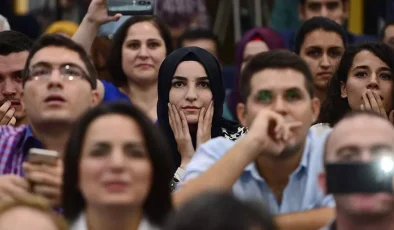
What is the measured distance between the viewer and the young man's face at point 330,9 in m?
9.64

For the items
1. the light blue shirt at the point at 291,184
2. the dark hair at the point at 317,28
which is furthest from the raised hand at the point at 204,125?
the dark hair at the point at 317,28

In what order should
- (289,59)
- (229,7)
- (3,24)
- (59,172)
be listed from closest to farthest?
(59,172) < (289,59) < (3,24) < (229,7)

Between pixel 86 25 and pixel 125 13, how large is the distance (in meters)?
0.24

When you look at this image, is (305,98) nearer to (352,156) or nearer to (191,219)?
(352,156)

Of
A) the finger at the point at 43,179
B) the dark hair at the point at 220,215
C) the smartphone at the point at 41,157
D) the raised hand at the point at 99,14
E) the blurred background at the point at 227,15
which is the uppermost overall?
the dark hair at the point at 220,215

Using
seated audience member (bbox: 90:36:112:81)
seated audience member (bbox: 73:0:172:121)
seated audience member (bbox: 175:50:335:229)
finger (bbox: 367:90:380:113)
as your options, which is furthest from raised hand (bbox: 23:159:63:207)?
seated audience member (bbox: 90:36:112:81)

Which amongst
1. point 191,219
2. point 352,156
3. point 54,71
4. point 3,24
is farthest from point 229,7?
point 191,219

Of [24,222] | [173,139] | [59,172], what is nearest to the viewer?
[24,222]

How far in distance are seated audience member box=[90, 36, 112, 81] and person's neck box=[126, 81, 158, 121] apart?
0.58m

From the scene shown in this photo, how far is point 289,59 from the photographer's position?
6.04m

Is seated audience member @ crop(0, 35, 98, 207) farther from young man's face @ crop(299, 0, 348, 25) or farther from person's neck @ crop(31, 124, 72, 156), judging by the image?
young man's face @ crop(299, 0, 348, 25)

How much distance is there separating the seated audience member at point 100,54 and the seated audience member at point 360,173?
3936 millimetres

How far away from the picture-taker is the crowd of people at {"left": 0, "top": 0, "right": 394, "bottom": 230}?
4770 mm

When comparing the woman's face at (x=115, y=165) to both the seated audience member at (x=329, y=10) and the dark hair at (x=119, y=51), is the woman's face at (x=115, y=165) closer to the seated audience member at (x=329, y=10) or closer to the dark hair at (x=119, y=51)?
the dark hair at (x=119, y=51)
